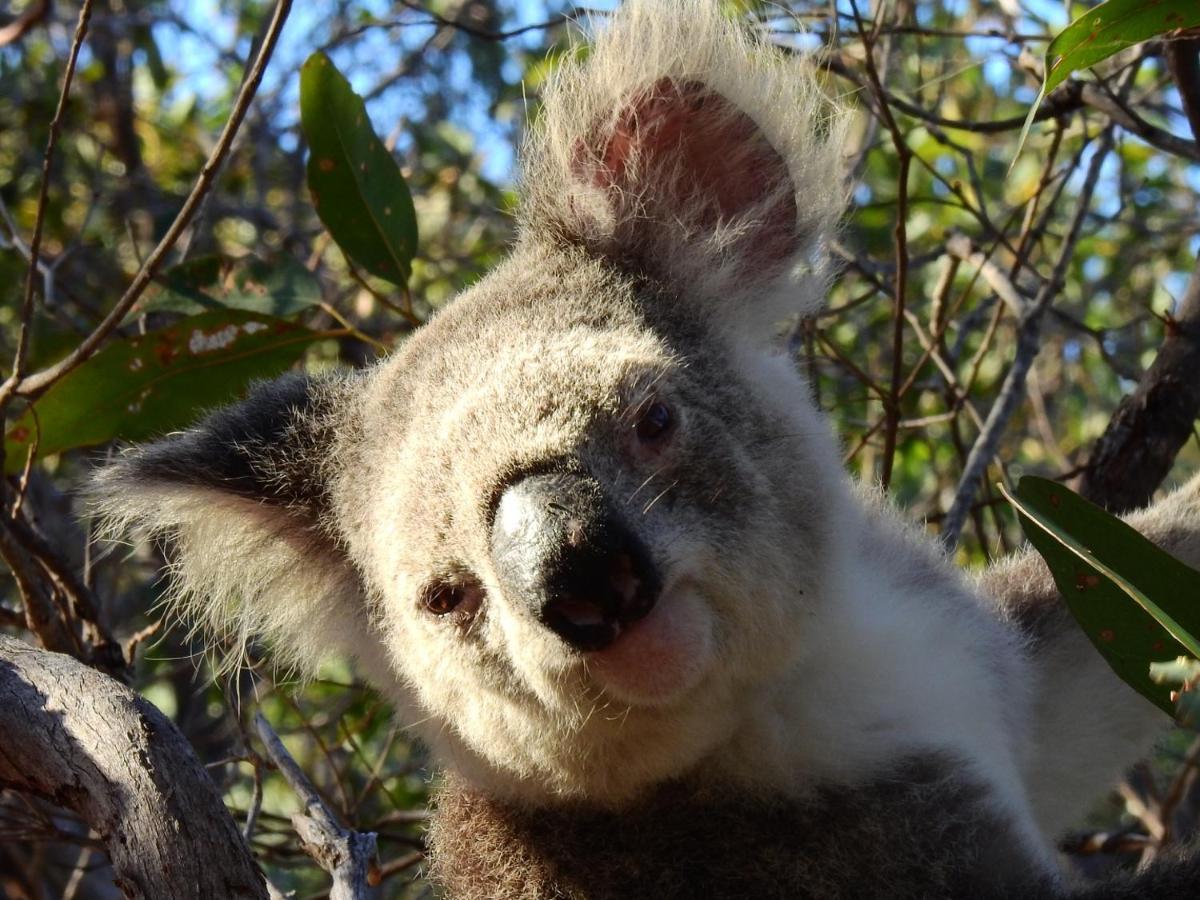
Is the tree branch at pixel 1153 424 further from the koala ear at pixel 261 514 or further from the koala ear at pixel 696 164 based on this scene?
the koala ear at pixel 261 514

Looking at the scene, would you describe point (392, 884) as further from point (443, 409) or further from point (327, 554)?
point (443, 409)

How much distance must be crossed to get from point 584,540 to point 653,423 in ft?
1.13

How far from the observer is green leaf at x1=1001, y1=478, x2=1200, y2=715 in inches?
77.4

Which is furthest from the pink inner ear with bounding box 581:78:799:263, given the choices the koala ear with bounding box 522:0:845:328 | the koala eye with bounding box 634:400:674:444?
the koala eye with bounding box 634:400:674:444

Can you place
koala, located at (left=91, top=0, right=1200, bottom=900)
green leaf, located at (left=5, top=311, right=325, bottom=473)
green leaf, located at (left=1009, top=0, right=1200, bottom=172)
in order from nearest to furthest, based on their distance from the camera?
green leaf, located at (left=1009, top=0, right=1200, bottom=172)
koala, located at (left=91, top=0, right=1200, bottom=900)
green leaf, located at (left=5, top=311, right=325, bottom=473)

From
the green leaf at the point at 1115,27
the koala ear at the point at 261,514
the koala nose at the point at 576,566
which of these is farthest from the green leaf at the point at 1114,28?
the koala ear at the point at 261,514

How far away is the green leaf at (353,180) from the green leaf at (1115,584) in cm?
185

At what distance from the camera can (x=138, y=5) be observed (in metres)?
6.69

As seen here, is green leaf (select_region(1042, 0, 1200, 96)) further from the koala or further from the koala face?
the koala face

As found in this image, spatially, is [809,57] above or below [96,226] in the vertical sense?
below

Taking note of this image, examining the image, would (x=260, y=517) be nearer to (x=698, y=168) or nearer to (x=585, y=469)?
(x=585, y=469)

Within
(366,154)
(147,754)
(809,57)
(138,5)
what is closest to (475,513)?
(147,754)

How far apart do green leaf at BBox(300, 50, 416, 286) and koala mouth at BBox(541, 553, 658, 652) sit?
65.3 inches

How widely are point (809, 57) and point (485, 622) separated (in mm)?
1345
